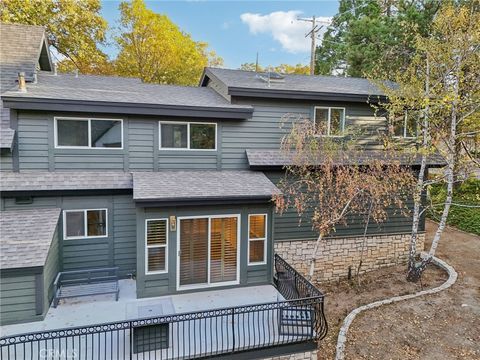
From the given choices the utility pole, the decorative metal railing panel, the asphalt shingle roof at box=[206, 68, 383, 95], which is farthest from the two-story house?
the utility pole

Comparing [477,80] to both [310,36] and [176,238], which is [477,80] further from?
[310,36]

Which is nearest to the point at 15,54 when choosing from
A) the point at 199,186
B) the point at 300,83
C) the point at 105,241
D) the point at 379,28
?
the point at 105,241

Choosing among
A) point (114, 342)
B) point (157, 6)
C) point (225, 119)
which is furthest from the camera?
point (157, 6)

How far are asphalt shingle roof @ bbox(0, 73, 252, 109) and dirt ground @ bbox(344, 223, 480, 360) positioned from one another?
6.69 meters

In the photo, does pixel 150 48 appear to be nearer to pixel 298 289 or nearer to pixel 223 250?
pixel 223 250

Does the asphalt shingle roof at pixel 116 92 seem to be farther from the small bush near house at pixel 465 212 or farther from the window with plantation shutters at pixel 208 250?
the small bush near house at pixel 465 212

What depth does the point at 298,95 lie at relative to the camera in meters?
9.55

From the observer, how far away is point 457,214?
52.3 ft

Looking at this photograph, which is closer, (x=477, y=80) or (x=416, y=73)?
(x=477, y=80)

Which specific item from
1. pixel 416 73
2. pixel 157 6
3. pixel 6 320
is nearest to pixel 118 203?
pixel 6 320

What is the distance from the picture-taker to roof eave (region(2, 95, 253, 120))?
7480mm

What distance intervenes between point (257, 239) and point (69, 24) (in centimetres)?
1631

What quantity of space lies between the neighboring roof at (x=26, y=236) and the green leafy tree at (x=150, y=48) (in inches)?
578

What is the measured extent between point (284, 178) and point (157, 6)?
16157 millimetres
